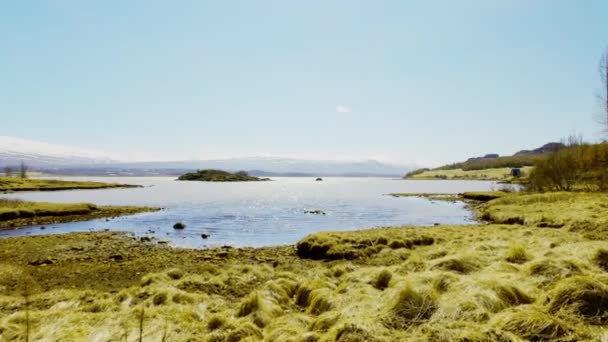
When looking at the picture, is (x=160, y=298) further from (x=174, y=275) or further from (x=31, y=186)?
(x=31, y=186)

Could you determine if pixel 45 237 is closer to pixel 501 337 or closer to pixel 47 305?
pixel 47 305

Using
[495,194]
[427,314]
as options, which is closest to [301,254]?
[427,314]

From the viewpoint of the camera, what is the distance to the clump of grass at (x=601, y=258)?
881 centimetres

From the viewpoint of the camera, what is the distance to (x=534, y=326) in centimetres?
575

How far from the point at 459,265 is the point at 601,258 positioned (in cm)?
318

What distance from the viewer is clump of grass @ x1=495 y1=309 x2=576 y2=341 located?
5.57m

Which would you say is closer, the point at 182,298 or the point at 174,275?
the point at 182,298

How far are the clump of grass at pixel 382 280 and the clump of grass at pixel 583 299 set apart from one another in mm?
4152

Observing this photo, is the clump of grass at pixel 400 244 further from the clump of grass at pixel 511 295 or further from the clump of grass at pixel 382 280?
the clump of grass at pixel 511 295

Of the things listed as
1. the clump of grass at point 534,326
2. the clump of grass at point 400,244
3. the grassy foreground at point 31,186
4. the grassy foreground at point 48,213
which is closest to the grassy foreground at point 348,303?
the clump of grass at point 534,326

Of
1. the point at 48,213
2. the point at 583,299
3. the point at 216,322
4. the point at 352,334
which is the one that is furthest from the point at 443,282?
the point at 48,213

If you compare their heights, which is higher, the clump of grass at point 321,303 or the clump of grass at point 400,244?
the clump of grass at point 321,303

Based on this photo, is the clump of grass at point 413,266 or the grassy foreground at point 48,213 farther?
the grassy foreground at point 48,213

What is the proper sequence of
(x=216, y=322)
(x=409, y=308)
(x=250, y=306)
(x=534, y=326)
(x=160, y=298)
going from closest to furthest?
(x=534, y=326) → (x=409, y=308) → (x=216, y=322) → (x=250, y=306) → (x=160, y=298)
